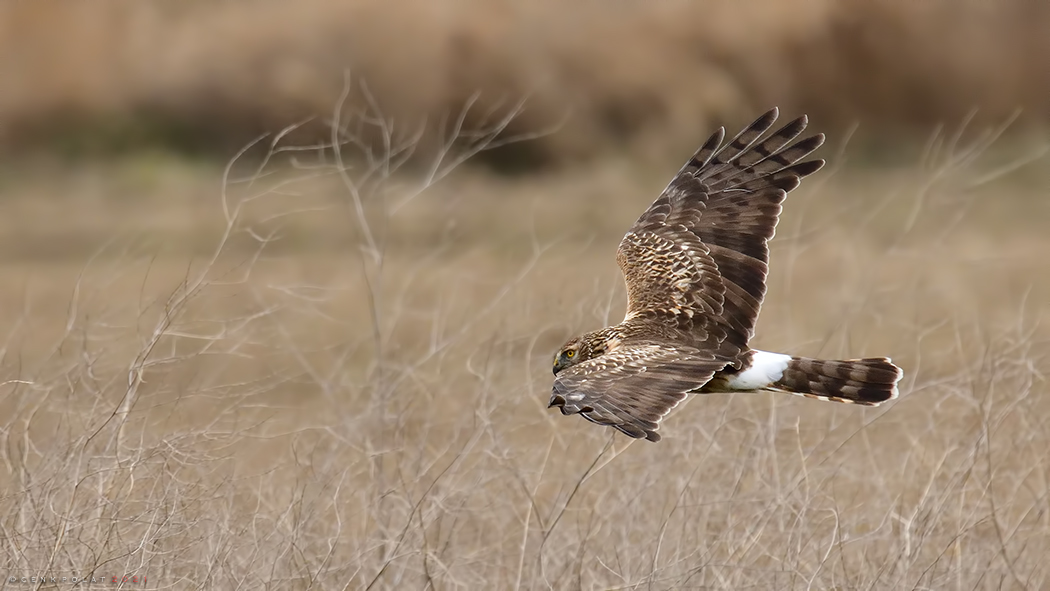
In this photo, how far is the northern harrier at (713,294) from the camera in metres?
4.73

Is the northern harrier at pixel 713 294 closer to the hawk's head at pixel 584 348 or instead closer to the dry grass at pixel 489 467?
the hawk's head at pixel 584 348

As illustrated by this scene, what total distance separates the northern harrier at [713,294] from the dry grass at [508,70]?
41.3 ft

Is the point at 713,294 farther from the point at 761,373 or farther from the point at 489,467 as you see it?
the point at 489,467

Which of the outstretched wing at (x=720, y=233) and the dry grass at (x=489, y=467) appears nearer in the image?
the dry grass at (x=489, y=467)

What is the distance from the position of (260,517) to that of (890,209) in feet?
44.8

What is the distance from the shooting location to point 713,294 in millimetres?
5406

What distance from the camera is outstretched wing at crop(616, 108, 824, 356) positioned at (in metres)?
5.38

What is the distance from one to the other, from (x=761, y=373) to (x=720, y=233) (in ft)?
2.49

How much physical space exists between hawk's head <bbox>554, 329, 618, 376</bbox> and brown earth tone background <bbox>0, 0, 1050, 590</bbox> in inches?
15.6

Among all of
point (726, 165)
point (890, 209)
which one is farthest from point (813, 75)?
point (726, 165)

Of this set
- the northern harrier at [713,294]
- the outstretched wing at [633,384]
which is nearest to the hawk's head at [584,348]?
the northern harrier at [713,294]

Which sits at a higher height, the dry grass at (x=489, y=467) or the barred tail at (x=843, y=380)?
the barred tail at (x=843, y=380)

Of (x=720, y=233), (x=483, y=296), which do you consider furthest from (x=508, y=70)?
(x=720, y=233)

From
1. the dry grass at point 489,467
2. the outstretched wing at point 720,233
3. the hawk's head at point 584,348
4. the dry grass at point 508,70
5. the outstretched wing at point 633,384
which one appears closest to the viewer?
the outstretched wing at point 633,384
